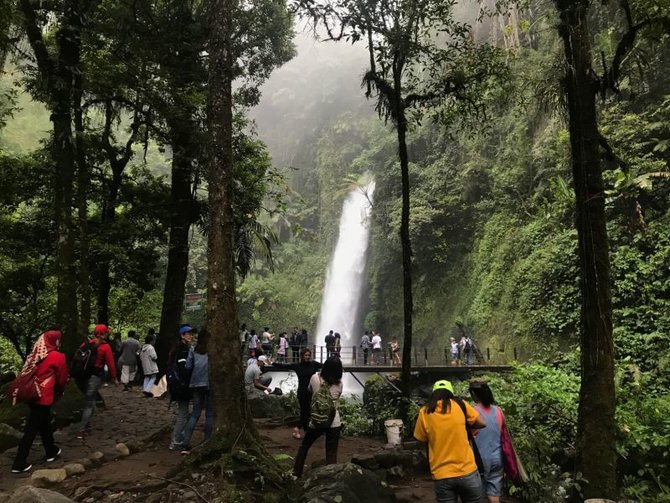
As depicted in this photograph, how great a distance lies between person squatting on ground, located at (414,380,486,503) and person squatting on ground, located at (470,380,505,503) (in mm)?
545

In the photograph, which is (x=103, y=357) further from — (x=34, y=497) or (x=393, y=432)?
(x=393, y=432)

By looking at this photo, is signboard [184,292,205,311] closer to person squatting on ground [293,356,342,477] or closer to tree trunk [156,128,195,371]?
tree trunk [156,128,195,371]

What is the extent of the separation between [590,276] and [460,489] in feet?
9.82

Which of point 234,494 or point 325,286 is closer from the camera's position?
point 234,494

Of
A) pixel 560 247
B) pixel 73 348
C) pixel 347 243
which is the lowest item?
pixel 73 348

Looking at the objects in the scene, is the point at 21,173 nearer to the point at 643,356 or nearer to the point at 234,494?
the point at 234,494

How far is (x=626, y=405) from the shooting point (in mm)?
6855

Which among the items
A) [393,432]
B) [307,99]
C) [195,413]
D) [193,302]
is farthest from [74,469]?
[307,99]

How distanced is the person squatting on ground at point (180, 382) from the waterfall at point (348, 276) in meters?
25.4

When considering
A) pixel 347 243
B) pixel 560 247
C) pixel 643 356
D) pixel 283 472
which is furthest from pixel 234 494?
pixel 347 243

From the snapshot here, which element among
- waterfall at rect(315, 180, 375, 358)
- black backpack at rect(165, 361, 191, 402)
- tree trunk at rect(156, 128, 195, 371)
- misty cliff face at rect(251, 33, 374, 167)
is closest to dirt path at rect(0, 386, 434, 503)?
black backpack at rect(165, 361, 191, 402)

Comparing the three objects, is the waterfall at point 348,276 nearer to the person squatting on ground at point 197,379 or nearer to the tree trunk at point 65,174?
the tree trunk at point 65,174

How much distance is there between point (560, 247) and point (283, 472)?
1448cm

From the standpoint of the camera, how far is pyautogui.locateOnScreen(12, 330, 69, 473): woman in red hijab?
17.1ft
